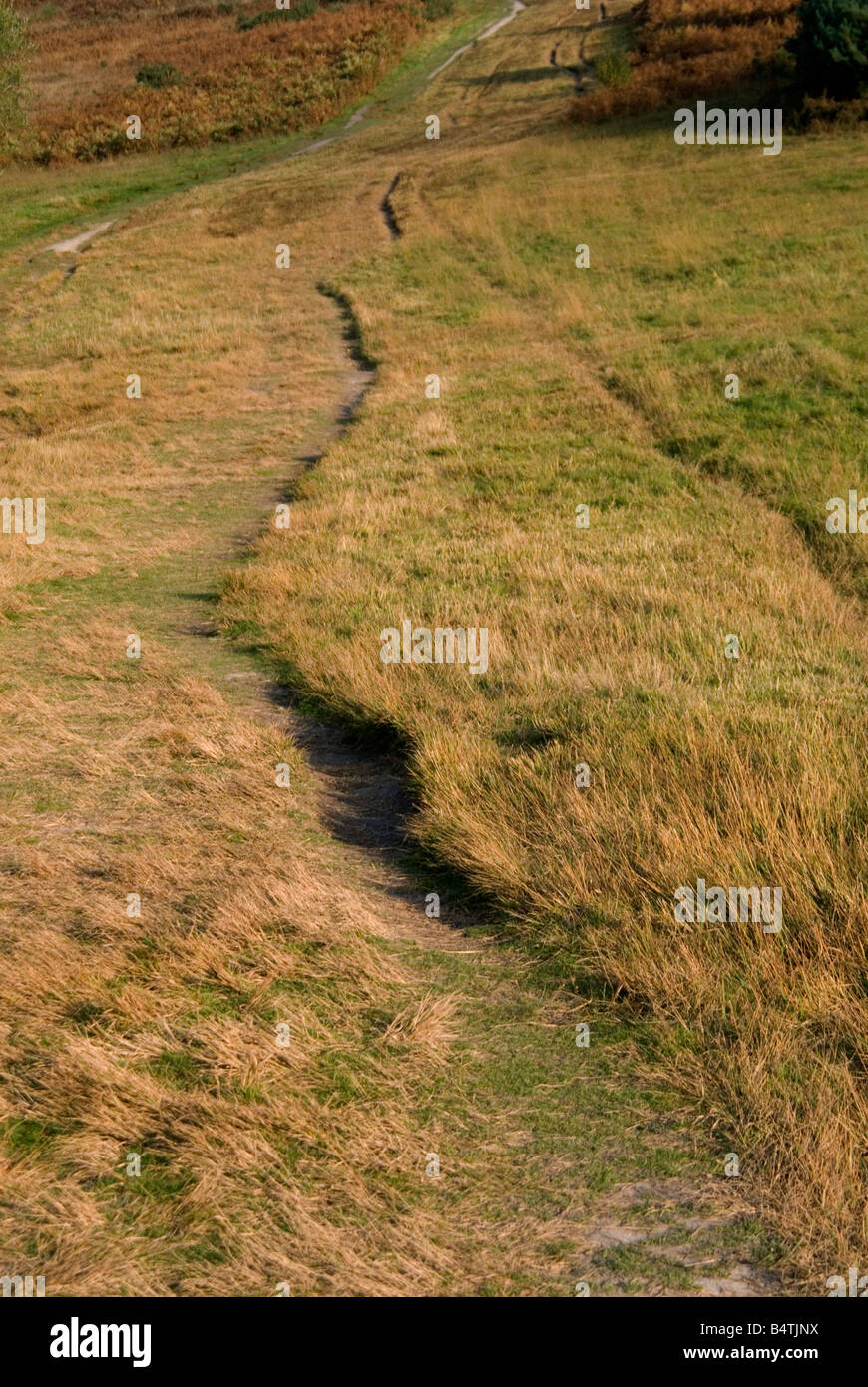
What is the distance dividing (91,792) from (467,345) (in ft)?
55.1

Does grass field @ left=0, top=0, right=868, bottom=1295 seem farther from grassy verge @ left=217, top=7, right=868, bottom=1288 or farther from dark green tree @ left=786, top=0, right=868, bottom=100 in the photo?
dark green tree @ left=786, top=0, right=868, bottom=100

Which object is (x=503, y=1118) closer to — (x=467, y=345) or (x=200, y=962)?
(x=200, y=962)

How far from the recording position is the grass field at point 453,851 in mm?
3697

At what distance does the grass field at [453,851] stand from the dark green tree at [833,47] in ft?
66.2

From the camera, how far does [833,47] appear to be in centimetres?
3359

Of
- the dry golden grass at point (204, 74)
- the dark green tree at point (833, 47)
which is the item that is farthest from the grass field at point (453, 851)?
the dry golden grass at point (204, 74)

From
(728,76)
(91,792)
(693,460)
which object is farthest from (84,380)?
(728,76)

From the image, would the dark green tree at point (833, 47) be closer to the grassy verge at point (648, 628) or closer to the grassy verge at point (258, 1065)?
the grassy verge at point (648, 628)

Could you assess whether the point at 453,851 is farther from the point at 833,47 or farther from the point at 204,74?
the point at 204,74

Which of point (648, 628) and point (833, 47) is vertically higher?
point (833, 47)

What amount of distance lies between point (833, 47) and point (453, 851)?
34.9 m

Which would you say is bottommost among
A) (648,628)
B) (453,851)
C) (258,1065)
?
(258,1065)

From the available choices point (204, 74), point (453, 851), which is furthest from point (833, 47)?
point (453, 851)

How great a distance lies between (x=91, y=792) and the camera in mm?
6504
